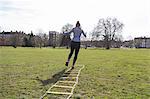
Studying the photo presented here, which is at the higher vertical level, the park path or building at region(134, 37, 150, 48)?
building at region(134, 37, 150, 48)

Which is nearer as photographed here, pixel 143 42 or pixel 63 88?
pixel 63 88

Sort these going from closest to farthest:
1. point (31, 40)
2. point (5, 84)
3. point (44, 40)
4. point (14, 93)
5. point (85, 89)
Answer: point (14, 93) → point (85, 89) → point (5, 84) → point (31, 40) → point (44, 40)

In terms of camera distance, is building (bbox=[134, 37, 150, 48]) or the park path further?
building (bbox=[134, 37, 150, 48])

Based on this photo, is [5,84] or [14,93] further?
[5,84]

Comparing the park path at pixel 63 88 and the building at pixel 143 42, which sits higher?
the building at pixel 143 42

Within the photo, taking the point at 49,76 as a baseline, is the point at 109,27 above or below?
above

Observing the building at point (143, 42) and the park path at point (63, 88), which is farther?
the building at point (143, 42)

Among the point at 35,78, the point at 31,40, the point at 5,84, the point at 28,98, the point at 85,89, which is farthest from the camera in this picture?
the point at 31,40

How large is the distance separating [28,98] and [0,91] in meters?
1.37

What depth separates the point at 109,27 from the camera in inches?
3541

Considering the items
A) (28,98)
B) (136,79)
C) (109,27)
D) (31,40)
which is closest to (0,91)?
(28,98)

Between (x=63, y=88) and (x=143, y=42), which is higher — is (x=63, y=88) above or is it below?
below

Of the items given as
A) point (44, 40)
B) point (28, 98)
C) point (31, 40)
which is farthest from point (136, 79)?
point (44, 40)

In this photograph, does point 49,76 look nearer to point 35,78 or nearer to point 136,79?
point 35,78
